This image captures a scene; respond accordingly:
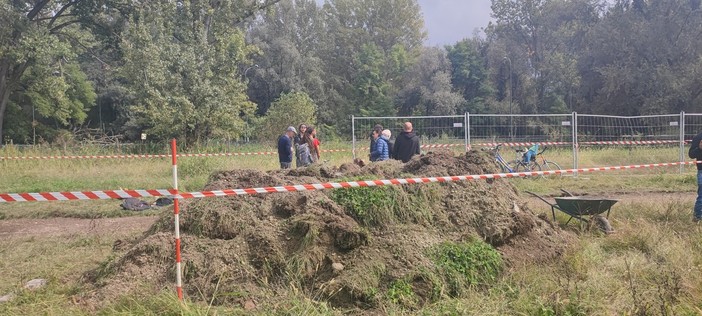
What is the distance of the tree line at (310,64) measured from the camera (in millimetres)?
26828

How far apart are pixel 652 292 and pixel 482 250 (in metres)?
1.62

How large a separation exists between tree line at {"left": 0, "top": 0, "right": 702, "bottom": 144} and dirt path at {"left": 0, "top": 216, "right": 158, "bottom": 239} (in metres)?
12.3

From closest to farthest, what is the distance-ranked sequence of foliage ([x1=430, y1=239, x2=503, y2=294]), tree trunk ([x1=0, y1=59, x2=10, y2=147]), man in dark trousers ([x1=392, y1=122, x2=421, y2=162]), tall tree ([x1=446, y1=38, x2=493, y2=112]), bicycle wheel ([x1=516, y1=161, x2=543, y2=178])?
Answer: foliage ([x1=430, y1=239, x2=503, y2=294]) → man in dark trousers ([x1=392, y1=122, x2=421, y2=162]) → bicycle wheel ([x1=516, y1=161, x2=543, y2=178]) → tree trunk ([x1=0, y1=59, x2=10, y2=147]) → tall tree ([x1=446, y1=38, x2=493, y2=112])

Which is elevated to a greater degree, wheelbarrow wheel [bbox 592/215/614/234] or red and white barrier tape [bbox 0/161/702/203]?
red and white barrier tape [bbox 0/161/702/203]

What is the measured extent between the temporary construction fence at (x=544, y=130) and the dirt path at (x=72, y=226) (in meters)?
8.14

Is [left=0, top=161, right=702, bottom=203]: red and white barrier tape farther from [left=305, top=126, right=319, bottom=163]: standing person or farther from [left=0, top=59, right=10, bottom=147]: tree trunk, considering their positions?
[left=0, top=59, right=10, bottom=147]: tree trunk

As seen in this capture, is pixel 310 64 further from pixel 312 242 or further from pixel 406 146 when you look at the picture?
pixel 312 242

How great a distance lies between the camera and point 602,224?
7438 mm

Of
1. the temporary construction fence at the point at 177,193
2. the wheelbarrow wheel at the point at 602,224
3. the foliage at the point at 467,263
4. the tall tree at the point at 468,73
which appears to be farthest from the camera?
the tall tree at the point at 468,73

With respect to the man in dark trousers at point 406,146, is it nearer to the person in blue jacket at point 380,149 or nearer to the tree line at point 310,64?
the person in blue jacket at point 380,149

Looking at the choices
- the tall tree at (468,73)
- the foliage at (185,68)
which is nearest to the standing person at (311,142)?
the foliage at (185,68)

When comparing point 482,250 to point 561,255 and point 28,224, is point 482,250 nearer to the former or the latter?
point 561,255

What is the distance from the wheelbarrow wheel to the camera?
7.35 meters

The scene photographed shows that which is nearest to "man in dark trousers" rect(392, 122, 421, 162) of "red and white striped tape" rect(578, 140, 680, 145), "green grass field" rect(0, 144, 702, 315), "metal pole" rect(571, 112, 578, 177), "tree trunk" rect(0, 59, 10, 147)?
"green grass field" rect(0, 144, 702, 315)
